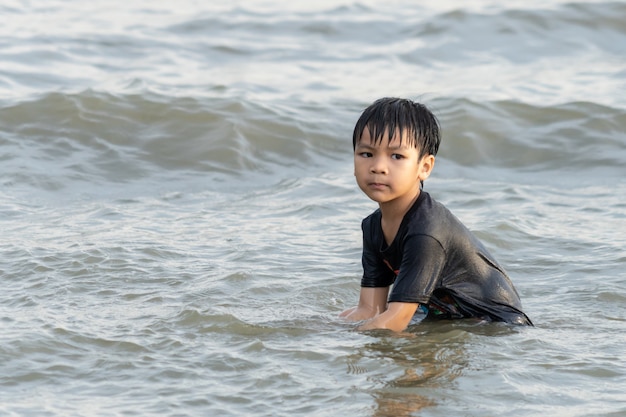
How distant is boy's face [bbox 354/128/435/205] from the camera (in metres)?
4.10

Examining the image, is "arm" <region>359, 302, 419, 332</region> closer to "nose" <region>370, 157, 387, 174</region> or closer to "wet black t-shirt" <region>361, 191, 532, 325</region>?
"wet black t-shirt" <region>361, 191, 532, 325</region>

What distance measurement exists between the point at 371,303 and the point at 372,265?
183 millimetres

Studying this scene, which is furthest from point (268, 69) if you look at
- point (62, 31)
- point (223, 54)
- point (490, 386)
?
point (490, 386)

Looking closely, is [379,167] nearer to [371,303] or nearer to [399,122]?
[399,122]

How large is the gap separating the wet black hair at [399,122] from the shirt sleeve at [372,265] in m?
0.44

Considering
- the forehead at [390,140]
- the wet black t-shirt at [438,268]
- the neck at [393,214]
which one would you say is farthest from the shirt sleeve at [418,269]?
the forehead at [390,140]

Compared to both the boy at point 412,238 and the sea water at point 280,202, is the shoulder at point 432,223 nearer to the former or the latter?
the boy at point 412,238

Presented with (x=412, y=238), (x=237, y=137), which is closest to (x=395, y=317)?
(x=412, y=238)

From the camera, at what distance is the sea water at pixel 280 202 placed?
153 inches

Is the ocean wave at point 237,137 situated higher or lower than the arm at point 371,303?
higher

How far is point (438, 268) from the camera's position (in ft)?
13.7

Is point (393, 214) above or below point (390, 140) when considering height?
below

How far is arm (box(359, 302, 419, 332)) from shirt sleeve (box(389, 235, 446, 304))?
49 millimetres

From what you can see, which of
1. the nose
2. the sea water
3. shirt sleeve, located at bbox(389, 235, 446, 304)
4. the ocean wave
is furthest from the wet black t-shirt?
the ocean wave
